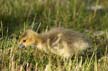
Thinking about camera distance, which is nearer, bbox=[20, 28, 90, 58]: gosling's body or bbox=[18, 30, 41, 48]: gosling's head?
bbox=[20, 28, 90, 58]: gosling's body

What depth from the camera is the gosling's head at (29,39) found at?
555 centimetres

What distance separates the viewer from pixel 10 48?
5141 mm

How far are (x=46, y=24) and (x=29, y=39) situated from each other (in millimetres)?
1203

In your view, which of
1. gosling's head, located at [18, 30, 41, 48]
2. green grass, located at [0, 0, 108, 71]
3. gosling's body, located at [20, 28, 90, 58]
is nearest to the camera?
green grass, located at [0, 0, 108, 71]

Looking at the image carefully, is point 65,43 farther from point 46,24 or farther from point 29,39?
point 46,24

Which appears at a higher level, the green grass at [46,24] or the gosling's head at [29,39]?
the gosling's head at [29,39]

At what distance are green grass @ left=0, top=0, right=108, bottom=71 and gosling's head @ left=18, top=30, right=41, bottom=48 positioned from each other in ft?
0.37

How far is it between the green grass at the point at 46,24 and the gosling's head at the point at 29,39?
0.11 m

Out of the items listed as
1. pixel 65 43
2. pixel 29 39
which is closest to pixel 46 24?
pixel 29 39

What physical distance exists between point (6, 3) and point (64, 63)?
237 centimetres

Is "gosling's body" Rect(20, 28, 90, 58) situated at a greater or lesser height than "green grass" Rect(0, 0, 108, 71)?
greater

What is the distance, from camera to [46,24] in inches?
269

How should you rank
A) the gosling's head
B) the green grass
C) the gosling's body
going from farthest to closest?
the gosling's head < the gosling's body < the green grass

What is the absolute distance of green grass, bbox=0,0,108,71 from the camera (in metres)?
5.08
